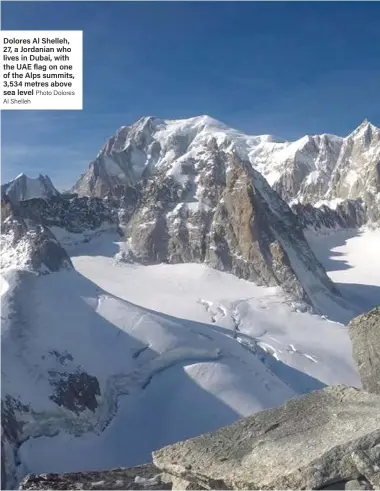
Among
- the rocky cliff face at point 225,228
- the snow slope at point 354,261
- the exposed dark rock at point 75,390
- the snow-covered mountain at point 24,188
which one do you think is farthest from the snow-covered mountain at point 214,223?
the snow-covered mountain at point 24,188

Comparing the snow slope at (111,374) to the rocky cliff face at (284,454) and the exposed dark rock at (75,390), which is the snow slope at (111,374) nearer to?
the exposed dark rock at (75,390)

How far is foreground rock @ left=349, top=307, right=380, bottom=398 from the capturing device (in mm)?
8086

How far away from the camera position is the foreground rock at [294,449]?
5.73 m

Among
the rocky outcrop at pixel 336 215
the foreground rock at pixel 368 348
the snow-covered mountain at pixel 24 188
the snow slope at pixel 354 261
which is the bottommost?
the snow slope at pixel 354 261

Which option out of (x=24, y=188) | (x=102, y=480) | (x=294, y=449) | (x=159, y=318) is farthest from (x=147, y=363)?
(x=24, y=188)

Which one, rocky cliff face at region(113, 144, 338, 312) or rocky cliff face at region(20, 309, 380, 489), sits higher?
rocky cliff face at region(20, 309, 380, 489)

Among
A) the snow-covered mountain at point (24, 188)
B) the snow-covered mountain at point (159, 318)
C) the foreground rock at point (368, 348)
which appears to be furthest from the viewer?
the snow-covered mountain at point (24, 188)

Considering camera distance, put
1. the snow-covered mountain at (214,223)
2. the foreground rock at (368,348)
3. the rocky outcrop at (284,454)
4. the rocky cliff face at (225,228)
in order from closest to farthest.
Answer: the rocky outcrop at (284,454)
the foreground rock at (368,348)
the rocky cliff face at (225,228)
the snow-covered mountain at (214,223)

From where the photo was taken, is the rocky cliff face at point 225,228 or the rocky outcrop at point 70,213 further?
the rocky outcrop at point 70,213

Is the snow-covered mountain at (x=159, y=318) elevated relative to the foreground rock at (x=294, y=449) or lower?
lower

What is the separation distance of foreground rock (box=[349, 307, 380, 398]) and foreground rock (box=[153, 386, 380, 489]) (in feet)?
2.63

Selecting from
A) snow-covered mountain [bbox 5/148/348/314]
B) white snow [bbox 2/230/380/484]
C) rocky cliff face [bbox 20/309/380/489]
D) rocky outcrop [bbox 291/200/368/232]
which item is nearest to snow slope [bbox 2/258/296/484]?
white snow [bbox 2/230/380/484]

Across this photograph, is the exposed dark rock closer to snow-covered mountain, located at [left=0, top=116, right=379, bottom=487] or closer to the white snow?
snow-covered mountain, located at [left=0, top=116, right=379, bottom=487]

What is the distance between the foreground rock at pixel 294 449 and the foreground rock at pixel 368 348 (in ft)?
2.63
